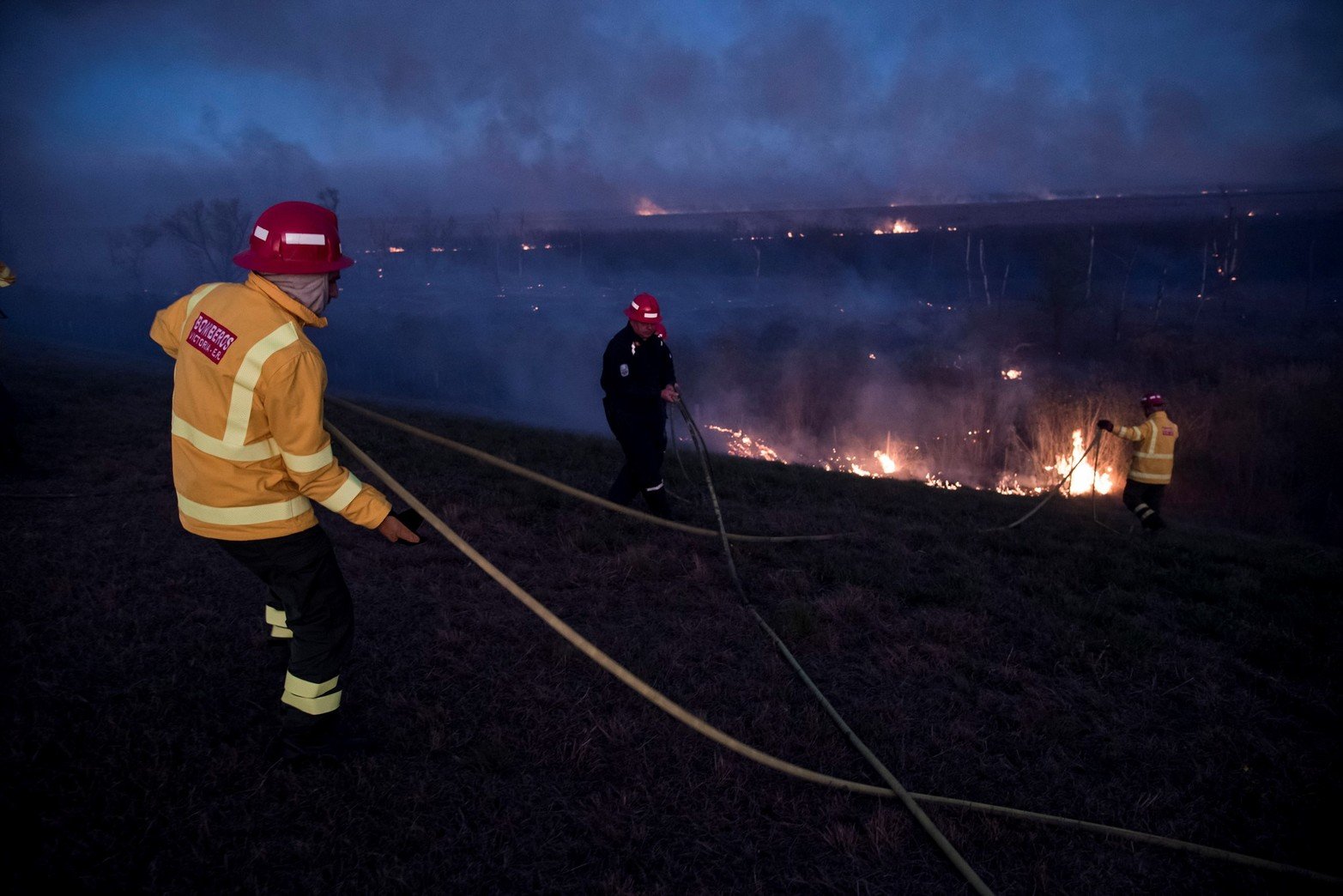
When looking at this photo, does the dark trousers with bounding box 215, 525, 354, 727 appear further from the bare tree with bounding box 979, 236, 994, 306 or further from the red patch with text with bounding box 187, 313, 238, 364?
the bare tree with bounding box 979, 236, 994, 306

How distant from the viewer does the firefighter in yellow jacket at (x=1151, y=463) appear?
9.11 m

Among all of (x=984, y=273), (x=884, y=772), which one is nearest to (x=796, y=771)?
(x=884, y=772)

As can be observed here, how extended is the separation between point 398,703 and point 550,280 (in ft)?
498

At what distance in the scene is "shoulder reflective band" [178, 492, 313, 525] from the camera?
3045 mm

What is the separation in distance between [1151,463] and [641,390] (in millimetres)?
7288

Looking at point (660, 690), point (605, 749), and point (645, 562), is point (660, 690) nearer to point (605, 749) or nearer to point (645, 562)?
point (605, 749)

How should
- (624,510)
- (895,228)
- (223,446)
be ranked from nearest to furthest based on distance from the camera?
(223,446) → (624,510) → (895,228)

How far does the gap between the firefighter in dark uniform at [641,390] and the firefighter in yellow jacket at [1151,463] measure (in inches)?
247

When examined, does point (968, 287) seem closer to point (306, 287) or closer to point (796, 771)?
point (796, 771)

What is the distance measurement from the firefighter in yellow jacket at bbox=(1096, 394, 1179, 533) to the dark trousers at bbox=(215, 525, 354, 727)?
9459 mm

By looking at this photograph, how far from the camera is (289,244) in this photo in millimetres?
3035

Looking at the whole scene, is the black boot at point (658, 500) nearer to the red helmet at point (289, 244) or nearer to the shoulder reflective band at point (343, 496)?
the shoulder reflective band at point (343, 496)

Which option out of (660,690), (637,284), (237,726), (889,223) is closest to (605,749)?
(660,690)

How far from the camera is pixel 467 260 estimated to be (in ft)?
525
